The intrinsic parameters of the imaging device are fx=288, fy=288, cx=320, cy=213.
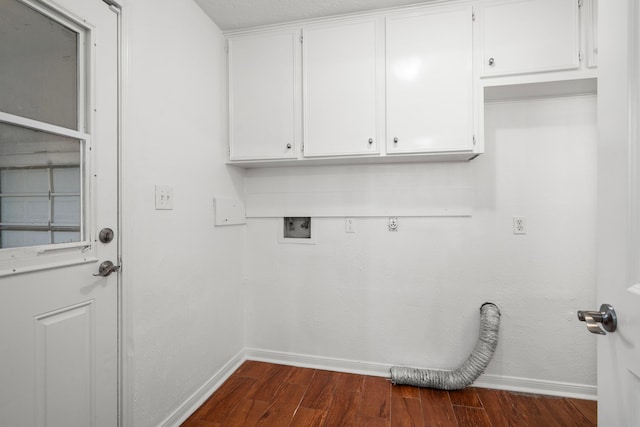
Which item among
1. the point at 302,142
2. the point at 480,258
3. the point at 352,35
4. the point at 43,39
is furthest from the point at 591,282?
the point at 43,39

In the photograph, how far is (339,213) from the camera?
218 cm

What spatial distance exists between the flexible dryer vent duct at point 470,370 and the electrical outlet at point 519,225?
0.53 m

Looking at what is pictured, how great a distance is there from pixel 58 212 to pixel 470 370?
2.31 metres

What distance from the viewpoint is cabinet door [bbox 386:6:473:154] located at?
1718 millimetres

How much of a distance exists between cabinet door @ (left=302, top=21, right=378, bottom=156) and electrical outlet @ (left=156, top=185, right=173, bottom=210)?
0.87m

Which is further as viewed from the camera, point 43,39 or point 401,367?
point 401,367

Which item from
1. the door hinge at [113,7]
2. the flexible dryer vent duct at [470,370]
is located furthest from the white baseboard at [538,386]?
the door hinge at [113,7]

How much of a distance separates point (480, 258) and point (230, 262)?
5.83 ft

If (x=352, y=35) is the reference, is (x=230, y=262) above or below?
below

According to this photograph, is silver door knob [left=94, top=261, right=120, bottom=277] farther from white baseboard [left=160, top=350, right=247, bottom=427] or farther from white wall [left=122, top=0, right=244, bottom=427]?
white baseboard [left=160, top=350, right=247, bottom=427]

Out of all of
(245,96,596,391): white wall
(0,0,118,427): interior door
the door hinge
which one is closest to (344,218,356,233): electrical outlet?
(245,96,596,391): white wall

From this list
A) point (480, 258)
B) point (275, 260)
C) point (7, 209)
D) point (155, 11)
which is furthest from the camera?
point (275, 260)

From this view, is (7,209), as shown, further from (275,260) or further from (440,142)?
(440,142)

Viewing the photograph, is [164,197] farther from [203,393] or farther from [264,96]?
[203,393]
